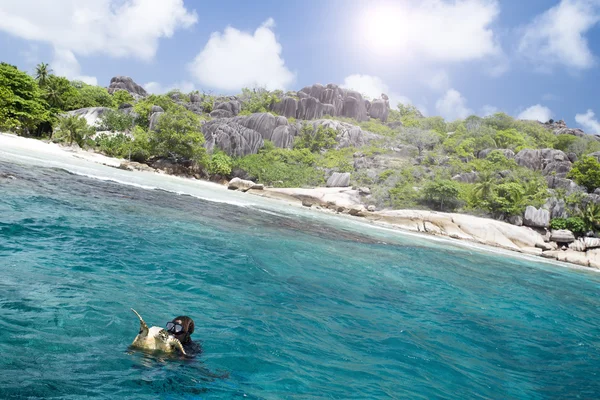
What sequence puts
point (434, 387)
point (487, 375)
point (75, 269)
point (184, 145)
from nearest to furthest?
1. point (434, 387)
2. point (487, 375)
3. point (75, 269)
4. point (184, 145)

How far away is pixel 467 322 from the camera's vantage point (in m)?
9.12

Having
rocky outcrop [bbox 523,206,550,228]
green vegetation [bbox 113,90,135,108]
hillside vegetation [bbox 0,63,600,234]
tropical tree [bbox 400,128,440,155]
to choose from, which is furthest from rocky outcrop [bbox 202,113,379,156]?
rocky outcrop [bbox 523,206,550,228]

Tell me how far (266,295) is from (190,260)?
2735mm

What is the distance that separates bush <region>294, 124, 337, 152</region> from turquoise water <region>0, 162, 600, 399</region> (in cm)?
5477

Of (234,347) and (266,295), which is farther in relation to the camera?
(266,295)

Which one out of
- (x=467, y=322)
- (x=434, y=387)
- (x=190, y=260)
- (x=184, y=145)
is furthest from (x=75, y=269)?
(x=184, y=145)

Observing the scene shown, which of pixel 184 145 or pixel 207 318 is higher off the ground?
pixel 184 145

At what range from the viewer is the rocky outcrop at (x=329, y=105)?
8494 centimetres

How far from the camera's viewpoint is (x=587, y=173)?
153 feet

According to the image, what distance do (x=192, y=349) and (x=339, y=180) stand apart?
47474 millimetres

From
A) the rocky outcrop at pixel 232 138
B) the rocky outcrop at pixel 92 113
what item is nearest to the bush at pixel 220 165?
the rocky outcrop at pixel 232 138

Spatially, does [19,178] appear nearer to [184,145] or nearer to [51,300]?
[51,300]

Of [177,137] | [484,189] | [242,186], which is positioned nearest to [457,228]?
[484,189]

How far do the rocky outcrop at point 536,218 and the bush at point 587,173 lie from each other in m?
14.3
